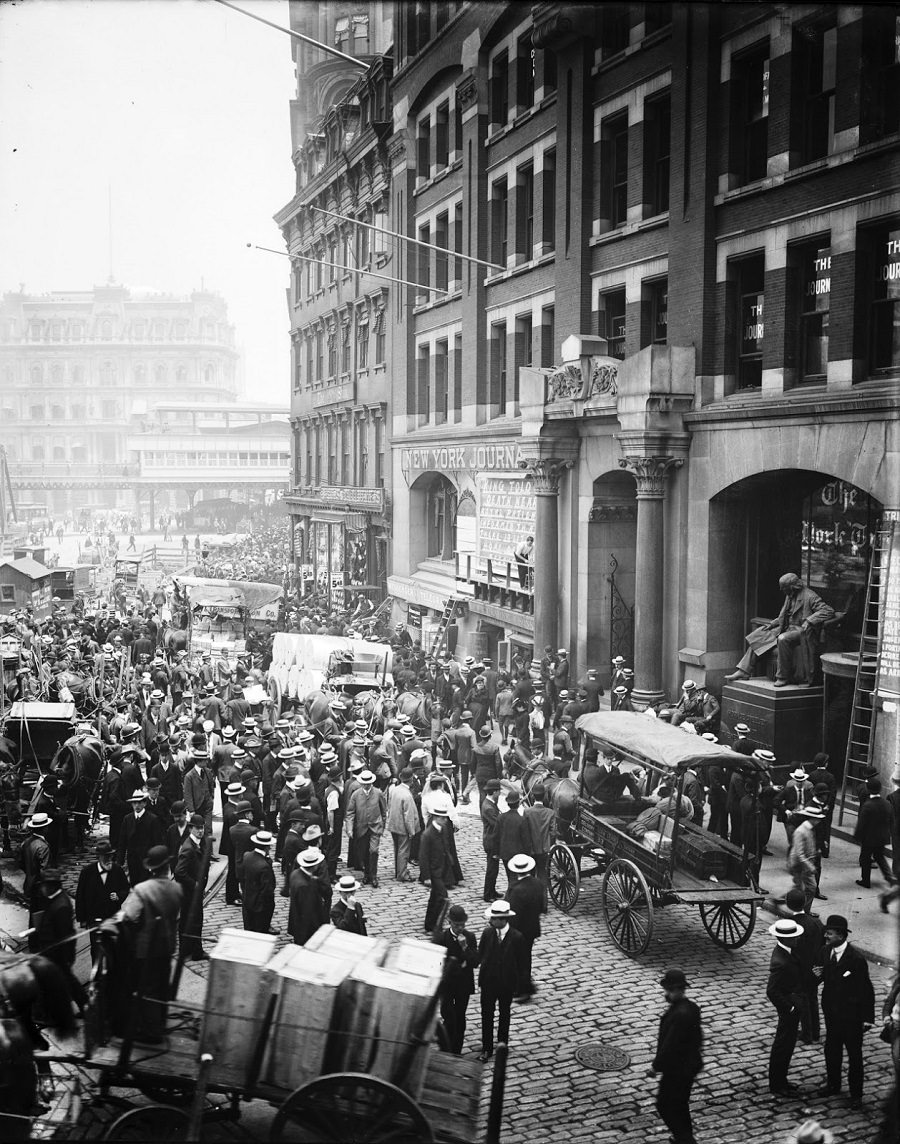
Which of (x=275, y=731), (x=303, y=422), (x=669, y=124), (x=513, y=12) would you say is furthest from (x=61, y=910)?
(x=303, y=422)

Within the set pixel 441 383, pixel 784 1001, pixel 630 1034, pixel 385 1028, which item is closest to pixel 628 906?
pixel 630 1034

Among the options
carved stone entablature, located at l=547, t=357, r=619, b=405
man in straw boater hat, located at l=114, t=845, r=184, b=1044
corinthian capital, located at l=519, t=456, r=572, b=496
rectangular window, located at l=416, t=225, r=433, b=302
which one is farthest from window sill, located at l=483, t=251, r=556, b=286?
man in straw boater hat, located at l=114, t=845, r=184, b=1044

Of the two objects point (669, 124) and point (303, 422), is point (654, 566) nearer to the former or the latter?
point (669, 124)

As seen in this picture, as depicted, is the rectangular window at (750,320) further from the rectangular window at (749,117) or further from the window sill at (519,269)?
the window sill at (519,269)

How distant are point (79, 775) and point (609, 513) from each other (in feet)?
46.1

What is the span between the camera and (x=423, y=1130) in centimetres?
702

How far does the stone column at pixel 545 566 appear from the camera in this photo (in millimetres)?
26234

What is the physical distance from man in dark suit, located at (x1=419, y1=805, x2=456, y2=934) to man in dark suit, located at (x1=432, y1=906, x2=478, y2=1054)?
2742mm

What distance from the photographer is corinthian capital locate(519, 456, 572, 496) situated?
84.4 feet

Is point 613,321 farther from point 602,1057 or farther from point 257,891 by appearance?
point 602,1057

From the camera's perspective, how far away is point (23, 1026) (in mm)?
7508

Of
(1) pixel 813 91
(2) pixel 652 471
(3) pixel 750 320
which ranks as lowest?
(2) pixel 652 471

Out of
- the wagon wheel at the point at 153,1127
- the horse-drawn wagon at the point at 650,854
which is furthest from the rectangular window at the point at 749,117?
the wagon wheel at the point at 153,1127

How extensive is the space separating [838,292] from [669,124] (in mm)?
6970
